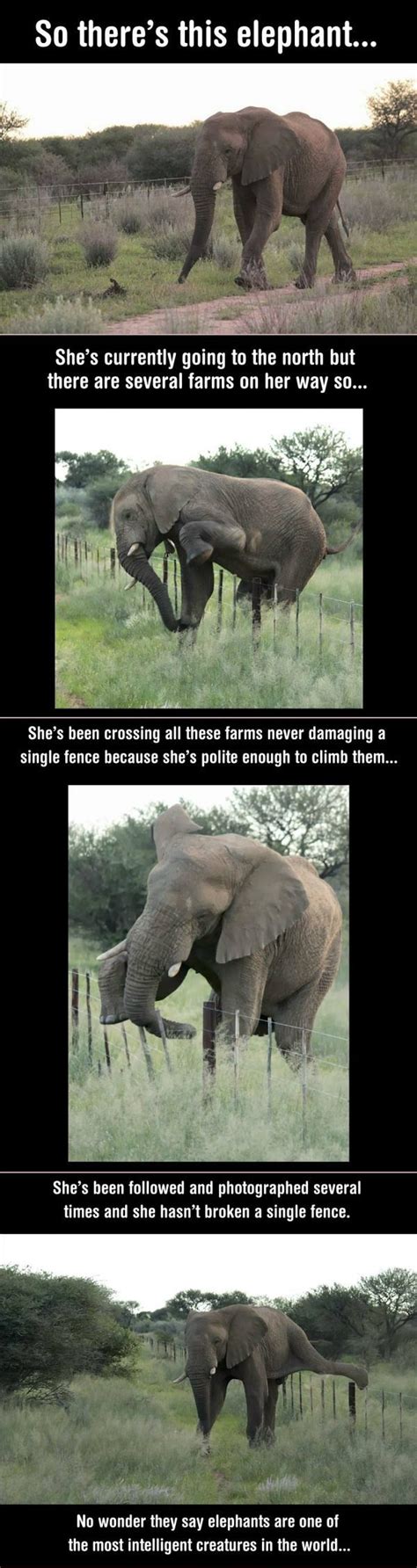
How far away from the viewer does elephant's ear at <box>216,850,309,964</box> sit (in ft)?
39.3

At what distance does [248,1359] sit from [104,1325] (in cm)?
314

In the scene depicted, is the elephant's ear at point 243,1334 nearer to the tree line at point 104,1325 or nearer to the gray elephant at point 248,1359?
the gray elephant at point 248,1359

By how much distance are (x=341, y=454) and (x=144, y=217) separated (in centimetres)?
488

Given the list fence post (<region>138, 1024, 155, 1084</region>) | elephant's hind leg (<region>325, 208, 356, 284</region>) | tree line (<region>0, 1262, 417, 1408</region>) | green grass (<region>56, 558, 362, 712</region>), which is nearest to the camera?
fence post (<region>138, 1024, 155, 1084</region>)

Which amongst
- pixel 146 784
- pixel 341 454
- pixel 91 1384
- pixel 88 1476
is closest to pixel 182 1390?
pixel 91 1384

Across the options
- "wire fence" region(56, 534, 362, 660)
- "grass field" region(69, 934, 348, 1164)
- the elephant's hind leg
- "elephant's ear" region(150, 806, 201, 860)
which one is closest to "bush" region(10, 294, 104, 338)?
"wire fence" region(56, 534, 362, 660)

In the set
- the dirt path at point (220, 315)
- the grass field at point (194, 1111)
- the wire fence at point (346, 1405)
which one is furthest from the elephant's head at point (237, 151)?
the wire fence at point (346, 1405)

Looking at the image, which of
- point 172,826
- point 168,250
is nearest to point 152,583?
point 172,826

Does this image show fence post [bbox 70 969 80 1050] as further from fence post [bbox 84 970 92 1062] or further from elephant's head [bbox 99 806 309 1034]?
elephant's head [bbox 99 806 309 1034]

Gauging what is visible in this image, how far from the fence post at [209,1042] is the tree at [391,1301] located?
5.10 meters

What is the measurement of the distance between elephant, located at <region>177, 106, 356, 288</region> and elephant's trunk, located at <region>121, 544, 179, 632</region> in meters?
3.71

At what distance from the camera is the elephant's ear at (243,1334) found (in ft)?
40.5

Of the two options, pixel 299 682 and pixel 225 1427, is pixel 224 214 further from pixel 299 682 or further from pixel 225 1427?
pixel 225 1427

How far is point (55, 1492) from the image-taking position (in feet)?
38.5
